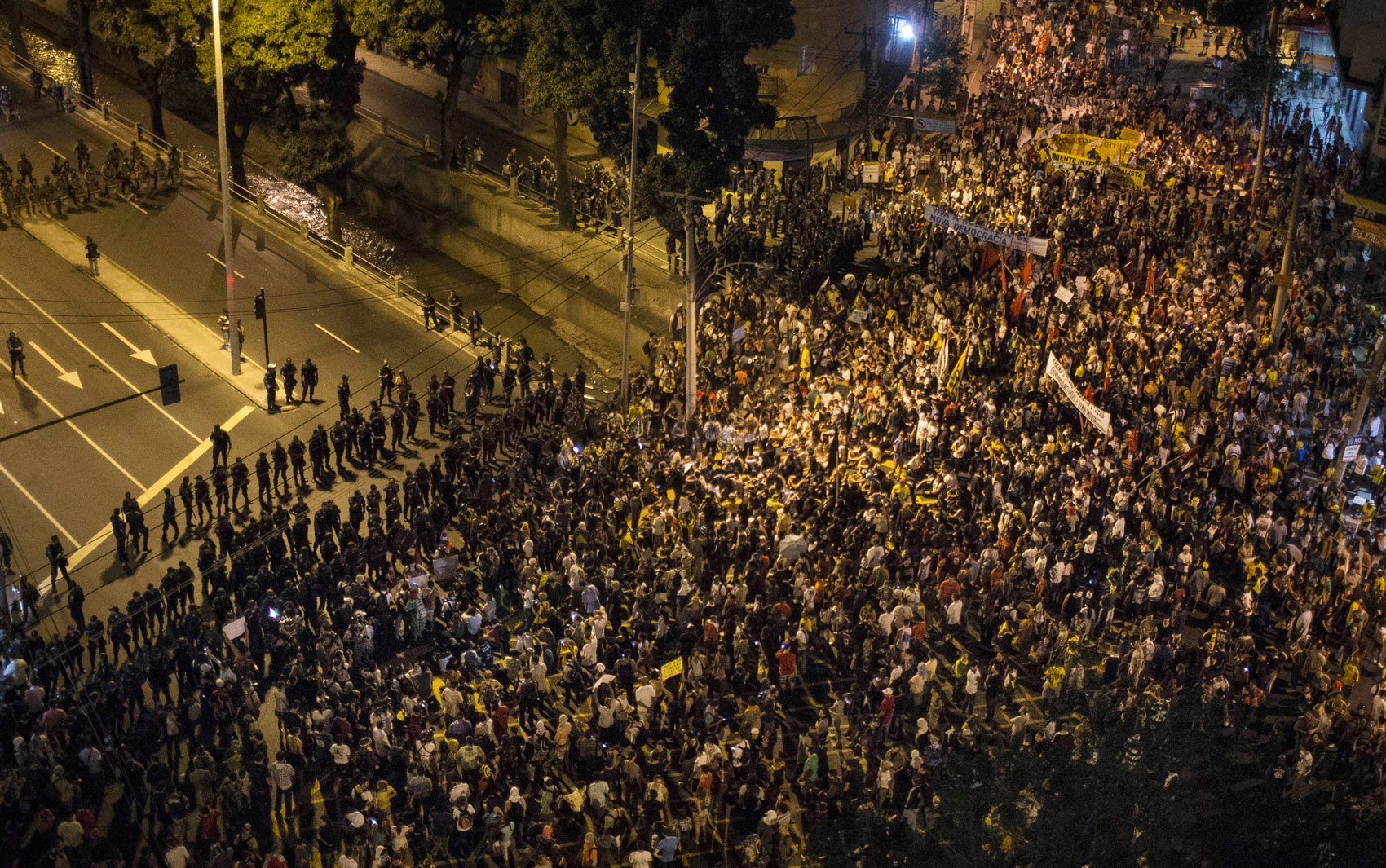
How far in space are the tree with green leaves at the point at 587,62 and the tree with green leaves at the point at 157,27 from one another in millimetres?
11485

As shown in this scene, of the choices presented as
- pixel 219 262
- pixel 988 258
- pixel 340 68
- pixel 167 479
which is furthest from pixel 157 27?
pixel 988 258

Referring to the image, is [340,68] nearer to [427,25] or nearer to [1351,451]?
[427,25]

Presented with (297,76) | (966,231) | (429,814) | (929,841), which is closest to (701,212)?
(966,231)

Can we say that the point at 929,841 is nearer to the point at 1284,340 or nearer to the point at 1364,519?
the point at 1364,519

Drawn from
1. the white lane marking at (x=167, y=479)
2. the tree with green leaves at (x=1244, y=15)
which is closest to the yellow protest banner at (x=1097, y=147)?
the tree with green leaves at (x=1244, y=15)

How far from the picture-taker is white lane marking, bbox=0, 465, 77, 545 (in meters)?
31.0

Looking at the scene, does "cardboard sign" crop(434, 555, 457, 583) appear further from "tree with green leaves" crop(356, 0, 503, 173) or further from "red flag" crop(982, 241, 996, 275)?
"tree with green leaves" crop(356, 0, 503, 173)

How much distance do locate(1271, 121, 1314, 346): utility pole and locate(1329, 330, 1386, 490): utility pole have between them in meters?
2.53

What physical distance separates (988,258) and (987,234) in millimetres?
1923

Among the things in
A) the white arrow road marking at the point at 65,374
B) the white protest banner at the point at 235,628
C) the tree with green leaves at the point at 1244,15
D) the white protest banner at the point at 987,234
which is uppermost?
the tree with green leaves at the point at 1244,15

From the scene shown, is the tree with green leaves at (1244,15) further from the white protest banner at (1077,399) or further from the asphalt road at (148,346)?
the asphalt road at (148,346)

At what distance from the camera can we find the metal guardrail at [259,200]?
43.2 m

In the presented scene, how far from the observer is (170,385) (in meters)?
34.2

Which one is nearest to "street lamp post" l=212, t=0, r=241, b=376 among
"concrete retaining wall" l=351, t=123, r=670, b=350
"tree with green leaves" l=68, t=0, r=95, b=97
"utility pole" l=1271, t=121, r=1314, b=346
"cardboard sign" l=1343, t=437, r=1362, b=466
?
"concrete retaining wall" l=351, t=123, r=670, b=350
